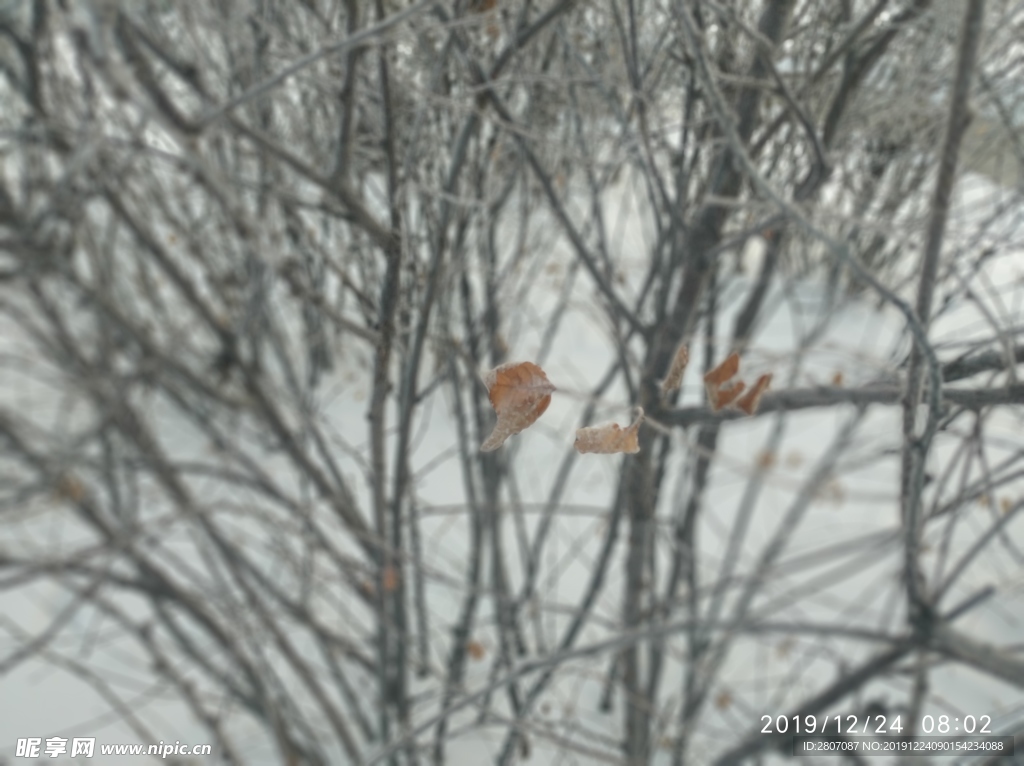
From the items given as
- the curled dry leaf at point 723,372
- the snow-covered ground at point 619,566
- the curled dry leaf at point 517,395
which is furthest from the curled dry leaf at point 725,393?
the snow-covered ground at point 619,566

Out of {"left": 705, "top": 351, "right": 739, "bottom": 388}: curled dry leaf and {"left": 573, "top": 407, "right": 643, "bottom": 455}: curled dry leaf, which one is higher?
{"left": 705, "top": 351, "right": 739, "bottom": 388}: curled dry leaf

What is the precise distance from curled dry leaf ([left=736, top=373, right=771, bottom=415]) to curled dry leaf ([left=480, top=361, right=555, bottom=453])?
0.45ft

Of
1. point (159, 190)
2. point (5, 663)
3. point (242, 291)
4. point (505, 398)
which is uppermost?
point (159, 190)

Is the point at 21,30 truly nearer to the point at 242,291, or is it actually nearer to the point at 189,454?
the point at 242,291

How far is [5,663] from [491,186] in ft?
3.33

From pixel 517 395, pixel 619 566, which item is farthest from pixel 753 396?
pixel 619 566

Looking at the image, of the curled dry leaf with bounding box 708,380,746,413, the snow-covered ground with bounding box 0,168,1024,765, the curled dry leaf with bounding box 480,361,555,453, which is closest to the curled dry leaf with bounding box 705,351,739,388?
the curled dry leaf with bounding box 708,380,746,413

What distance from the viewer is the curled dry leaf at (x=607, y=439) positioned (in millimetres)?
399

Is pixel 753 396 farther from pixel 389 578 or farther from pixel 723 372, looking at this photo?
pixel 389 578

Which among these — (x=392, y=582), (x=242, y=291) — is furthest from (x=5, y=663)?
A: (x=242, y=291)

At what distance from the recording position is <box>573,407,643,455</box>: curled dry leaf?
1.31 ft

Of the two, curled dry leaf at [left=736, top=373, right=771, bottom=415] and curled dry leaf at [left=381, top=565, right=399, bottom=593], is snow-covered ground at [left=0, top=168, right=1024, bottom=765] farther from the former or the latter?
curled dry leaf at [left=736, top=373, right=771, bottom=415]

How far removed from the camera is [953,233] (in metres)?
0.63

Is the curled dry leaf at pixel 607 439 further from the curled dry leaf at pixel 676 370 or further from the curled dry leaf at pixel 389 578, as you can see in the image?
the curled dry leaf at pixel 389 578
